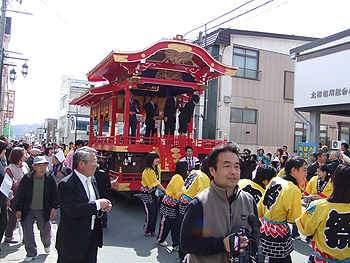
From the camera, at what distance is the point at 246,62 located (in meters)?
18.3

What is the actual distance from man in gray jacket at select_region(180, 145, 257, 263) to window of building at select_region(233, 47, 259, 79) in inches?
645

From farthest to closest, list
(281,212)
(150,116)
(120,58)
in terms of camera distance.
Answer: (150,116) → (120,58) → (281,212)

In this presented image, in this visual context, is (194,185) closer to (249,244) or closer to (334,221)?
(334,221)

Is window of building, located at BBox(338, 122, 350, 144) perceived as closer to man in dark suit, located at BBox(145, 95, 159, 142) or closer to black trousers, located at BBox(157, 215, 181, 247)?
man in dark suit, located at BBox(145, 95, 159, 142)

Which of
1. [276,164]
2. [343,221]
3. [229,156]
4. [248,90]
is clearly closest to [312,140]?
[276,164]

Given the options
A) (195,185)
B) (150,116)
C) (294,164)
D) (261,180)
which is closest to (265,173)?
(261,180)

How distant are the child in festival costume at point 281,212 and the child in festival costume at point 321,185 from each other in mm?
2056

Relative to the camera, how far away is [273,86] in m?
19.1

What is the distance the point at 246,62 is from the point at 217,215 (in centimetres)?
1713

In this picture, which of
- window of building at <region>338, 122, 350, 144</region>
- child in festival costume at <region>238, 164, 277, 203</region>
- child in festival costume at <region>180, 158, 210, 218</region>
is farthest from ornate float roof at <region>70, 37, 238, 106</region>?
window of building at <region>338, 122, 350, 144</region>

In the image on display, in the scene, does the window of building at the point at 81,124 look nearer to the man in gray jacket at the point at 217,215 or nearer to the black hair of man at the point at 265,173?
the black hair of man at the point at 265,173

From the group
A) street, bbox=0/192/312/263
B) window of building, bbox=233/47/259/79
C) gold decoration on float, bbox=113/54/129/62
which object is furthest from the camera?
window of building, bbox=233/47/259/79

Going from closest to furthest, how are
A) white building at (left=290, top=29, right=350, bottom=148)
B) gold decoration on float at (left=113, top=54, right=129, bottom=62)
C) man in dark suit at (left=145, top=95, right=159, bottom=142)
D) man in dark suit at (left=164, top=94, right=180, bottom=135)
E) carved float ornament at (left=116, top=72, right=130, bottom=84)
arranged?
gold decoration on float at (left=113, top=54, right=129, bottom=62) → carved float ornament at (left=116, top=72, right=130, bottom=84) → man in dark suit at (left=164, top=94, right=180, bottom=135) → white building at (left=290, top=29, right=350, bottom=148) → man in dark suit at (left=145, top=95, right=159, bottom=142)

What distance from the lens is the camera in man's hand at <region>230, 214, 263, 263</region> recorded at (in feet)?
6.43
